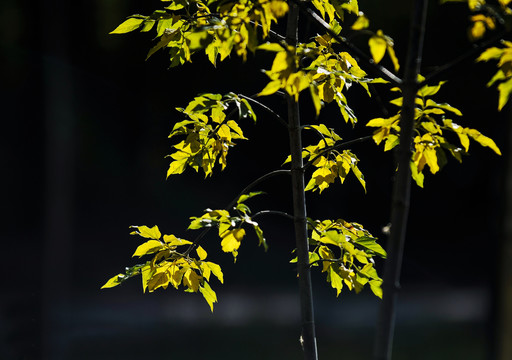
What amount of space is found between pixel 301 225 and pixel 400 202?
36 centimetres

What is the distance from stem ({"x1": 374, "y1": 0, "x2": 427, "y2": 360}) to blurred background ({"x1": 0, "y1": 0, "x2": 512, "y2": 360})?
1.75 metres

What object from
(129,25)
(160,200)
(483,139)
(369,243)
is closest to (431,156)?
(483,139)

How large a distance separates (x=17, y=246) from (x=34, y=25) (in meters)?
0.99

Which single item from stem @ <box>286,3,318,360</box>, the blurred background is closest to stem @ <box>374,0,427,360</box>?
stem @ <box>286,3,318,360</box>

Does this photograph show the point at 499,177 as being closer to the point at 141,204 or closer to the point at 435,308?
the point at 435,308

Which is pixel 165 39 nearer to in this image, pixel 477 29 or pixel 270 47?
pixel 270 47

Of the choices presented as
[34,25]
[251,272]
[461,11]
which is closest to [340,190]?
[251,272]

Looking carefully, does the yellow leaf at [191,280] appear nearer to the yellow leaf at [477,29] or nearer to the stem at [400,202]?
the stem at [400,202]

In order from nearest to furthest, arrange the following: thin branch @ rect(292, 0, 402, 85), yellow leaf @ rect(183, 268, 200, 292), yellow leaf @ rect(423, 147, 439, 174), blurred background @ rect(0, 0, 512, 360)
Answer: thin branch @ rect(292, 0, 402, 85), yellow leaf @ rect(423, 147, 439, 174), yellow leaf @ rect(183, 268, 200, 292), blurred background @ rect(0, 0, 512, 360)

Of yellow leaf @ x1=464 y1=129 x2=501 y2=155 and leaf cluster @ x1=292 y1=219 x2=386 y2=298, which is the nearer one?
yellow leaf @ x1=464 y1=129 x2=501 y2=155

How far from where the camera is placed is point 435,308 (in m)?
3.10

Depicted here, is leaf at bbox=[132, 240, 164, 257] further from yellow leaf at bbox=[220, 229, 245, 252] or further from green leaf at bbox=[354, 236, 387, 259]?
green leaf at bbox=[354, 236, 387, 259]

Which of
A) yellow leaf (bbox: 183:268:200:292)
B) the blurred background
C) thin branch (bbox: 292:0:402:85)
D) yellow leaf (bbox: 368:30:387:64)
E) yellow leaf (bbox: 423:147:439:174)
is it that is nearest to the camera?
yellow leaf (bbox: 368:30:387:64)

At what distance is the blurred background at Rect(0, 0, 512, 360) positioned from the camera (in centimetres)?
274
